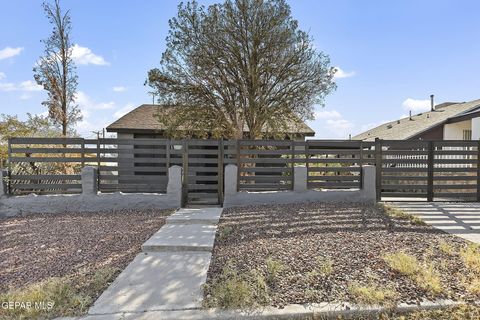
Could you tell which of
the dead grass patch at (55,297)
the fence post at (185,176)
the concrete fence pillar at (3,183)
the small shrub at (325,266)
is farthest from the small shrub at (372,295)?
the concrete fence pillar at (3,183)

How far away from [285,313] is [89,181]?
600 cm

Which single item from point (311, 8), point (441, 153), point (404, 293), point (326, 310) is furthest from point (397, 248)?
point (311, 8)

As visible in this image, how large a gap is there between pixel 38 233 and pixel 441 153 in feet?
30.0

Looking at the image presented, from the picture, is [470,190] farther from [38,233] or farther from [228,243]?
[38,233]

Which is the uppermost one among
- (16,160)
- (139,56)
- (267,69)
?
(139,56)

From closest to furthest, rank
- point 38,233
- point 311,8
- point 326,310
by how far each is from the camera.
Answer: point 326,310, point 38,233, point 311,8

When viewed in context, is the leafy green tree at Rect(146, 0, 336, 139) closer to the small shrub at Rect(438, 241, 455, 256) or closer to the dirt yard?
the dirt yard

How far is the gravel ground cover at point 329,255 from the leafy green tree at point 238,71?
466 cm

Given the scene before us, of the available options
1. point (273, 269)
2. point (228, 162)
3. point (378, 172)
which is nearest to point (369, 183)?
point (378, 172)

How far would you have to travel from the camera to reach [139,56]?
1003cm

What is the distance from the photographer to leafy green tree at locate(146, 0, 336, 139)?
8875mm

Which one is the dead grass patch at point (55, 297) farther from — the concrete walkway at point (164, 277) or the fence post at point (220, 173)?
the fence post at point (220, 173)

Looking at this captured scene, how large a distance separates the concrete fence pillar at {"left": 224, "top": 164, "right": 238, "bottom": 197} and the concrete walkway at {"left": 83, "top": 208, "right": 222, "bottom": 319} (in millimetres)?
1780

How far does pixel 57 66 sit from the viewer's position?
42.7 ft
